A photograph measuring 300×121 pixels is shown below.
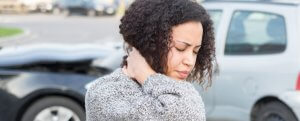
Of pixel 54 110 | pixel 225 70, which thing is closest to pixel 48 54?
pixel 54 110

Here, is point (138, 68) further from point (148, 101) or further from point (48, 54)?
point (48, 54)

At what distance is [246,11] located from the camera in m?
6.42

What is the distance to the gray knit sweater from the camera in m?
1.65

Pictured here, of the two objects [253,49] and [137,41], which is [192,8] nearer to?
[137,41]

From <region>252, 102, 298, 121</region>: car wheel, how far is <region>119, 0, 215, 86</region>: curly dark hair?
3.82 meters

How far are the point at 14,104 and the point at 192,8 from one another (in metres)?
4.62

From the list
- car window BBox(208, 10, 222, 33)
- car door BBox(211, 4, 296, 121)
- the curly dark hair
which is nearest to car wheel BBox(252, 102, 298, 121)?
car door BBox(211, 4, 296, 121)

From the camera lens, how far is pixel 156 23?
170cm

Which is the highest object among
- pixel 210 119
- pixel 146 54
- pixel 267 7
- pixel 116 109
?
pixel 146 54

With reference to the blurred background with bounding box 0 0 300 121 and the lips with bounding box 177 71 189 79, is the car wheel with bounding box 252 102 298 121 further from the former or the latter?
the lips with bounding box 177 71 189 79

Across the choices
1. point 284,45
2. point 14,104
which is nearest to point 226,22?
point 284,45

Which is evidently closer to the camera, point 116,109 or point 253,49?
point 116,109

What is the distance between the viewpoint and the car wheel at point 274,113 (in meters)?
5.50

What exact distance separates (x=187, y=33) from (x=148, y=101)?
19 centimetres
